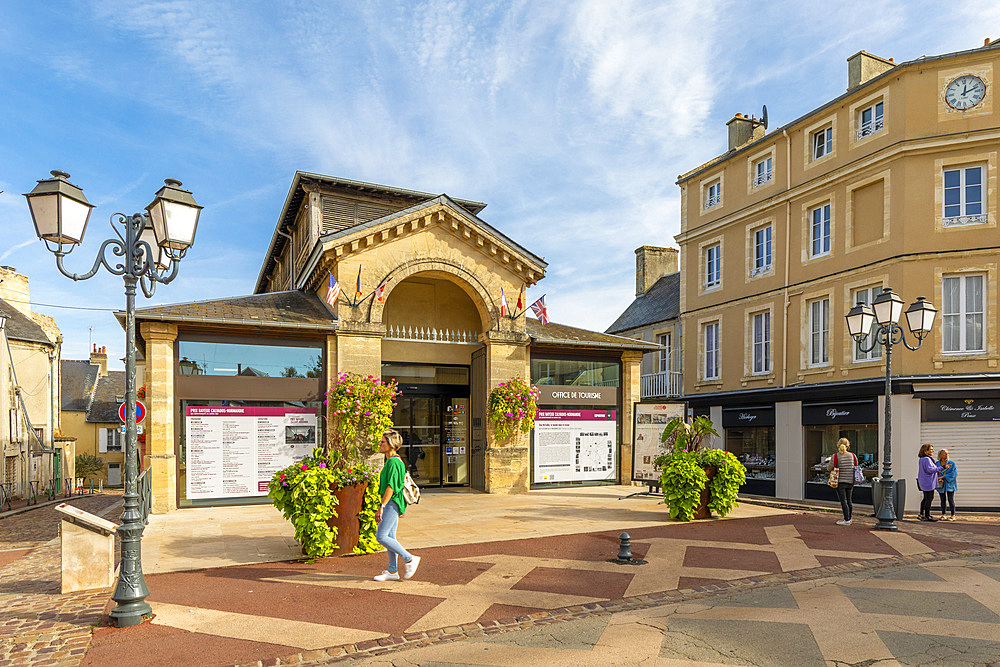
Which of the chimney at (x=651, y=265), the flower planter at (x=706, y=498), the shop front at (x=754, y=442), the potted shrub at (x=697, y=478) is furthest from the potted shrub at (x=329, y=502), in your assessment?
the chimney at (x=651, y=265)

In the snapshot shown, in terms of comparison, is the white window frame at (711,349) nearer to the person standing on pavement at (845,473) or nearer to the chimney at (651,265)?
the chimney at (651,265)

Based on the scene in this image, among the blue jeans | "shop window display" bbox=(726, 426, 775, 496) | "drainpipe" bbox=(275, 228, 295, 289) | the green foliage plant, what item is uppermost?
"drainpipe" bbox=(275, 228, 295, 289)

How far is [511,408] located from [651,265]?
17714mm

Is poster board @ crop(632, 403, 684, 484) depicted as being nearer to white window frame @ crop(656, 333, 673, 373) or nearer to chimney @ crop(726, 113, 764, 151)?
white window frame @ crop(656, 333, 673, 373)

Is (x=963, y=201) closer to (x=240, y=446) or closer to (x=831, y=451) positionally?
(x=831, y=451)

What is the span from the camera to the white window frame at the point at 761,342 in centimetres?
2161

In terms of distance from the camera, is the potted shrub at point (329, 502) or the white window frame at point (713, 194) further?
the white window frame at point (713, 194)

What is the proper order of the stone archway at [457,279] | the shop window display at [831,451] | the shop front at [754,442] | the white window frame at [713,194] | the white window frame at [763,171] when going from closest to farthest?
1. the stone archway at [457,279]
2. the shop window display at [831,451]
3. the shop front at [754,442]
4. the white window frame at [763,171]
5. the white window frame at [713,194]

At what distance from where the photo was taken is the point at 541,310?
16.3m

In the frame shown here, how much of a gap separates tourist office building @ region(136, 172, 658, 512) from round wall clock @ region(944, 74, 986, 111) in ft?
32.2

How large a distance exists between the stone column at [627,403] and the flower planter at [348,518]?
10754mm

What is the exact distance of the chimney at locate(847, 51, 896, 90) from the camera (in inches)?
750

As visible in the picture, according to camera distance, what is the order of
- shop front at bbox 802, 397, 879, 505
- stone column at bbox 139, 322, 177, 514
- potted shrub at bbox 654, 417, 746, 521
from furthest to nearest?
shop front at bbox 802, 397, 879, 505 < stone column at bbox 139, 322, 177, 514 < potted shrub at bbox 654, 417, 746, 521

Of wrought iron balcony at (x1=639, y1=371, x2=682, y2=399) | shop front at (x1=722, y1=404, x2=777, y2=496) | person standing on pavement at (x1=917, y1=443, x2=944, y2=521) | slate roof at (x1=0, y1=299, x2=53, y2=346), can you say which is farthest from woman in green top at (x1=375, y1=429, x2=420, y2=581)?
slate roof at (x1=0, y1=299, x2=53, y2=346)
